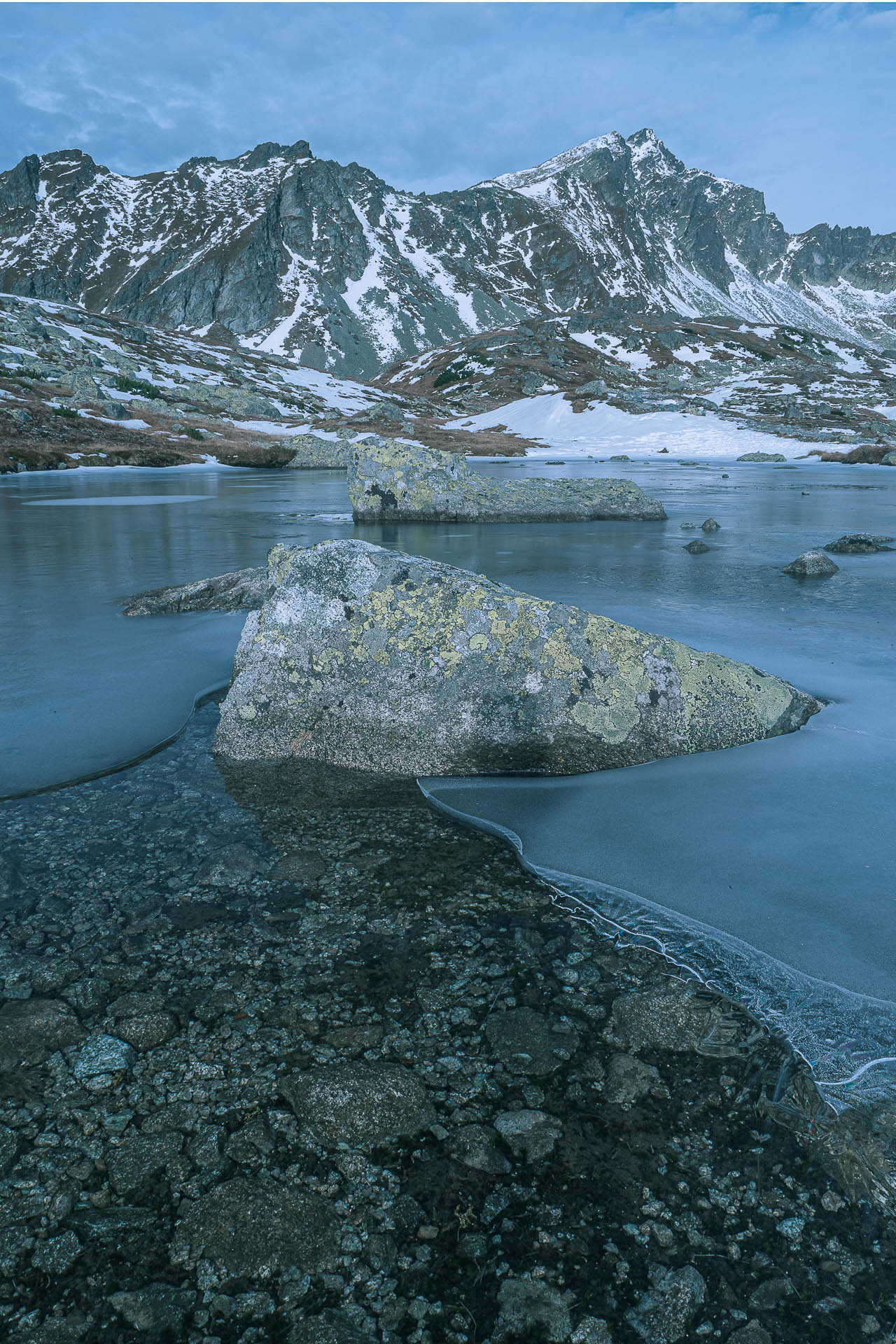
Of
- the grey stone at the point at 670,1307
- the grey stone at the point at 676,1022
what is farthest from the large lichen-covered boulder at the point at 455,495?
the grey stone at the point at 670,1307

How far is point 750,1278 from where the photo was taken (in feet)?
5.60

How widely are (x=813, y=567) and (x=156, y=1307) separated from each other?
1244 centimetres

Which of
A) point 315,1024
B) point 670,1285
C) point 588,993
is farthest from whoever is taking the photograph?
point 588,993

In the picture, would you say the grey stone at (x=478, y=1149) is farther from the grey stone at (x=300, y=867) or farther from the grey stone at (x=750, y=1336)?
the grey stone at (x=300, y=867)

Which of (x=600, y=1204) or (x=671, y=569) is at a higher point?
(x=671, y=569)

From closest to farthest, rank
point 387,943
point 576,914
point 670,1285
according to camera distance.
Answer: point 670,1285 < point 387,943 < point 576,914

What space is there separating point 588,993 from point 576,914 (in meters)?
0.52

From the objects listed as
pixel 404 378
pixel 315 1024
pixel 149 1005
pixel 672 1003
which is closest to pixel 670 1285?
pixel 672 1003

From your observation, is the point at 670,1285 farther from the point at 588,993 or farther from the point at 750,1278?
the point at 588,993

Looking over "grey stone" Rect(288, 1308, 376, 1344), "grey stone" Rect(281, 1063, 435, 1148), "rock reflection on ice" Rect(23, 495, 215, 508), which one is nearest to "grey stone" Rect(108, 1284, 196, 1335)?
"grey stone" Rect(288, 1308, 376, 1344)

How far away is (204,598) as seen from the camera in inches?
351

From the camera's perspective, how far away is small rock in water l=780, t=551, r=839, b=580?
11.4 meters

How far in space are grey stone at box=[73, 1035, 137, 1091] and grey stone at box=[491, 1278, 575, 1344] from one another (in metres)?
1.34

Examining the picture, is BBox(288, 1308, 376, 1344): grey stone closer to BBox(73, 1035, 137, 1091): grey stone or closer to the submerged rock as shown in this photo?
BBox(73, 1035, 137, 1091): grey stone
